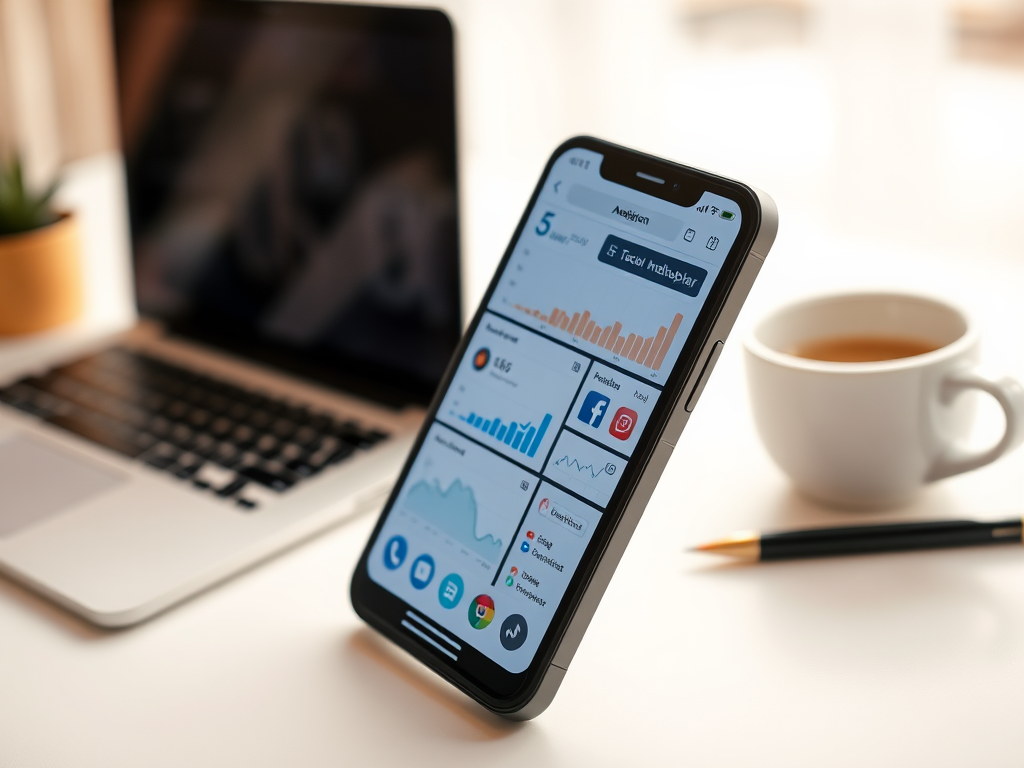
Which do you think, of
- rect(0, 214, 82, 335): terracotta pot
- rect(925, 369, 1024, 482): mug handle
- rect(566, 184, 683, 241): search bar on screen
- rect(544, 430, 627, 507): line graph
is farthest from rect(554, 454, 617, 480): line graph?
rect(0, 214, 82, 335): terracotta pot

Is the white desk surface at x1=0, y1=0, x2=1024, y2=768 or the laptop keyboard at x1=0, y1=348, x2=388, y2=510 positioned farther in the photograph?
the laptop keyboard at x1=0, y1=348, x2=388, y2=510

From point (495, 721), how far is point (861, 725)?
156 mm

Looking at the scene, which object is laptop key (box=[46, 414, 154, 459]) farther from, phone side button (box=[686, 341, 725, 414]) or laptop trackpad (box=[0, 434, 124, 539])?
phone side button (box=[686, 341, 725, 414])

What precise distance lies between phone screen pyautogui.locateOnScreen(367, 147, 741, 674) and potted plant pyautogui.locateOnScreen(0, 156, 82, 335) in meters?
0.52

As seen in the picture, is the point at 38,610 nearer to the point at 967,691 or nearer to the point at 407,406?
the point at 407,406

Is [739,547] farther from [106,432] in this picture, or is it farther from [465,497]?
[106,432]

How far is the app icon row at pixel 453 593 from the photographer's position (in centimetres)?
48

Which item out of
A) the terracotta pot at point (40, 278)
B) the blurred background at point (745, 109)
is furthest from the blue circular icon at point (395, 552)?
the terracotta pot at point (40, 278)

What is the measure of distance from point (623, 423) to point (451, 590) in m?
0.12

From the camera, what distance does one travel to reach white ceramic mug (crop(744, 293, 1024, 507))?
1.83 feet

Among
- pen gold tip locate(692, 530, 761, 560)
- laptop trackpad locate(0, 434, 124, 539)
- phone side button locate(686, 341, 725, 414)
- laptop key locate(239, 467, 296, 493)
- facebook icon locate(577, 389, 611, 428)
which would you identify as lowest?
laptop trackpad locate(0, 434, 124, 539)

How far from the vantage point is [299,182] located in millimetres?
791

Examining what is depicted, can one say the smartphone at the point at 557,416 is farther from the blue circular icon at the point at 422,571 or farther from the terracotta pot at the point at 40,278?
the terracotta pot at the point at 40,278

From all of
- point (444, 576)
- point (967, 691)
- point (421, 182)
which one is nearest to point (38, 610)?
point (444, 576)
